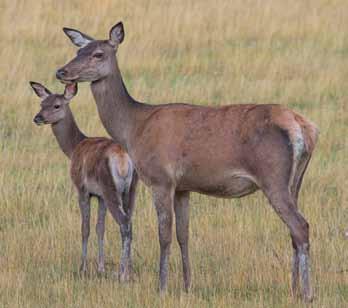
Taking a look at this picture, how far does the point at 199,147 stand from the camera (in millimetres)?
8719

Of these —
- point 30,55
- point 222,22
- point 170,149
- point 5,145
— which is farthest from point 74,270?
point 222,22

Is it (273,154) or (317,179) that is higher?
(273,154)

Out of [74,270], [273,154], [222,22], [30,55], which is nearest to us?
[273,154]

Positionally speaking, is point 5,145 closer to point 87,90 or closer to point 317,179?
point 87,90

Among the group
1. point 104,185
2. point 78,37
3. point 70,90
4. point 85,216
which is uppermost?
point 78,37

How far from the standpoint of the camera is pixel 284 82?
54.4 feet

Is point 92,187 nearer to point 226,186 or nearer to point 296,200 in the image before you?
point 226,186

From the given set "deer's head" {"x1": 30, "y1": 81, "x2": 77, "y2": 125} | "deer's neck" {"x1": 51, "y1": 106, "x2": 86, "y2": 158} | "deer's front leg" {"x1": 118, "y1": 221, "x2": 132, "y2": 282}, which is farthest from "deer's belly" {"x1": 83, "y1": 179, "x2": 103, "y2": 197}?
"deer's head" {"x1": 30, "y1": 81, "x2": 77, "y2": 125}

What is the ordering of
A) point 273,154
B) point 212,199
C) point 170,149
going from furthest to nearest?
point 212,199, point 170,149, point 273,154

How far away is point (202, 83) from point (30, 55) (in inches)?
121

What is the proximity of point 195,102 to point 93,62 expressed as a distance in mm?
6682

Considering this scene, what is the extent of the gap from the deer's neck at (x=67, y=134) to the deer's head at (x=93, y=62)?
1857 millimetres

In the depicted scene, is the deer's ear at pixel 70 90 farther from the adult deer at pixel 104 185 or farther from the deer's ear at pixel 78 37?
the deer's ear at pixel 78 37

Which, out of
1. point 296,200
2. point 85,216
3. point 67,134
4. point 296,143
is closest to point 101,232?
point 85,216
